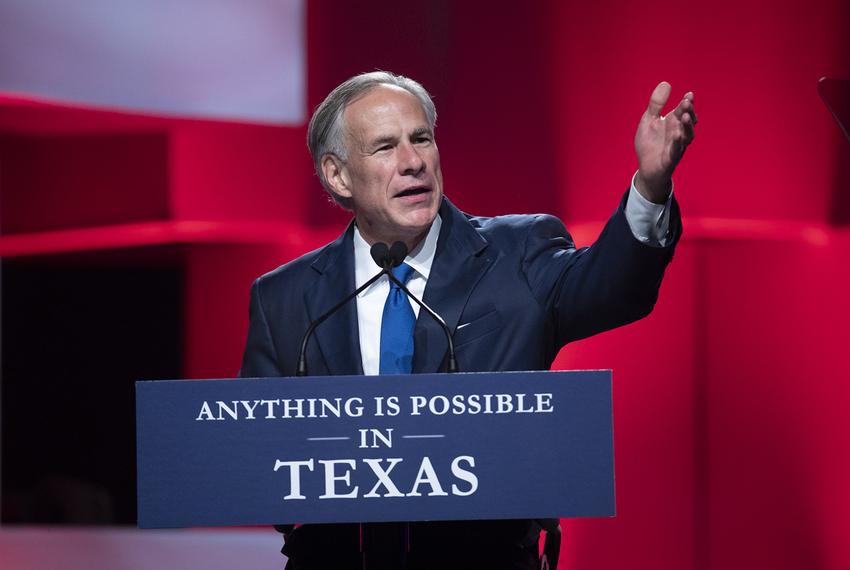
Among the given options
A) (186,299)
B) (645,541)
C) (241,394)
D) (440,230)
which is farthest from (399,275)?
(186,299)

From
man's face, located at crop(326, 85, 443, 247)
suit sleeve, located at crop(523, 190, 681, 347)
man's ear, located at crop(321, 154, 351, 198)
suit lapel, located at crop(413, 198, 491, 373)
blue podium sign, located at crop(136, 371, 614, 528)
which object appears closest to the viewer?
blue podium sign, located at crop(136, 371, 614, 528)

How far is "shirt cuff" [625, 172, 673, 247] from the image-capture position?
1520 millimetres

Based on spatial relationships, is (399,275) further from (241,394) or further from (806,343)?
(806,343)

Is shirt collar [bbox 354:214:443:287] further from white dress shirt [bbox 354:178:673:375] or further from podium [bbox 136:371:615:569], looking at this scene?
podium [bbox 136:371:615:569]

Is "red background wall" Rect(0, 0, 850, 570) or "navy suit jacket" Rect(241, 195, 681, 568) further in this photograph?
"red background wall" Rect(0, 0, 850, 570)

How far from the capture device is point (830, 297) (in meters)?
2.69

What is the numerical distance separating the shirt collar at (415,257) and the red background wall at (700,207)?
40.9 inches

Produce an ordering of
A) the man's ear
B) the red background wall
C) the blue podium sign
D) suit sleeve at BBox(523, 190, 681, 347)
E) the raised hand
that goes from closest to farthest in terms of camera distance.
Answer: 1. the blue podium sign
2. the raised hand
3. suit sleeve at BBox(523, 190, 681, 347)
4. the man's ear
5. the red background wall

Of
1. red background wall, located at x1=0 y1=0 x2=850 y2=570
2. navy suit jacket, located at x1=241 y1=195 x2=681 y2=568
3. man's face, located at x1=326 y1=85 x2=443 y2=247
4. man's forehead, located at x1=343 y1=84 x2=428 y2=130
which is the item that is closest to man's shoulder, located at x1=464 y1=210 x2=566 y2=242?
navy suit jacket, located at x1=241 y1=195 x2=681 y2=568

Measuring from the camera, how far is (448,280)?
175 centimetres

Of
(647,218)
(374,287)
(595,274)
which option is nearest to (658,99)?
(647,218)

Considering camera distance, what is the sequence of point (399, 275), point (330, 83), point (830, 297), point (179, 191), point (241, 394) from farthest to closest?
point (179, 191), point (330, 83), point (830, 297), point (399, 275), point (241, 394)

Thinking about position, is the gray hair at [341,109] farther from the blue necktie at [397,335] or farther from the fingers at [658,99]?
the fingers at [658,99]

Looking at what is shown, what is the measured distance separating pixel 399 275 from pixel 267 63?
1613mm
